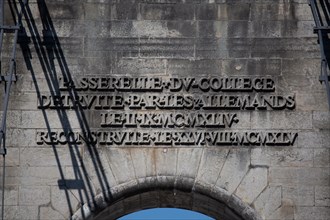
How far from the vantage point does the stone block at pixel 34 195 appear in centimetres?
1861

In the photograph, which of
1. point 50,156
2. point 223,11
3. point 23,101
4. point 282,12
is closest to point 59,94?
point 23,101

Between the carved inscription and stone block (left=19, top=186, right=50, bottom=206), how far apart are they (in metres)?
0.72

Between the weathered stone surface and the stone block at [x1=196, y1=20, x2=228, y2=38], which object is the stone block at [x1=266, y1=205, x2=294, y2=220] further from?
the stone block at [x1=196, y1=20, x2=228, y2=38]

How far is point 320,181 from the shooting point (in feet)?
61.0

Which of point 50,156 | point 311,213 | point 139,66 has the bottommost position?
point 311,213

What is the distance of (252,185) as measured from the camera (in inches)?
733

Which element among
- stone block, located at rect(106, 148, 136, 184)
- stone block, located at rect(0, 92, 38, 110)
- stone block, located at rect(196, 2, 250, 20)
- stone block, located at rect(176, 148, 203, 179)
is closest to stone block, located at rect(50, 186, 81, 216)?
stone block, located at rect(106, 148, 136, 184)

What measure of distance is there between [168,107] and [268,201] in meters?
2.07

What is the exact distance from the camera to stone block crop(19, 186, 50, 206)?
18.6m

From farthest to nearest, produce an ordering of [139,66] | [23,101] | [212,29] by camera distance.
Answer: [212,29], [139,66], [23,101]

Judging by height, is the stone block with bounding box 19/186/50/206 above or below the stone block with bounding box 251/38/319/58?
below

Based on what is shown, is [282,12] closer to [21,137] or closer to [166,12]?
[166,12]

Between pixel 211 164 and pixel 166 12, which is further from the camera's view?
pixel 166 12

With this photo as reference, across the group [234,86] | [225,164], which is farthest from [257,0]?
[225,164]
